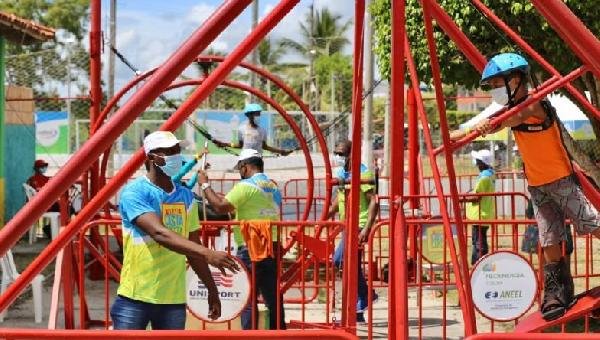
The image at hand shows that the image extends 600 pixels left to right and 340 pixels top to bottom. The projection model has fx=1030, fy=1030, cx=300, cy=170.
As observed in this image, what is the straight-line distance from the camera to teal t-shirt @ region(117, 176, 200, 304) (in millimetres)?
5297

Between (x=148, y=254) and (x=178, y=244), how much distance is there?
279 millimetres

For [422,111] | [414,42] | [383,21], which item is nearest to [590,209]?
[422,111]

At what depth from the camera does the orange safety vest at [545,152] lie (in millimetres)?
5316

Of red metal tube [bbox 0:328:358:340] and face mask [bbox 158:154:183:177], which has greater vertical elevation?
face mask [bbox 158:154:183:177]

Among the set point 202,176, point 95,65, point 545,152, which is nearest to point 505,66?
point 545,152

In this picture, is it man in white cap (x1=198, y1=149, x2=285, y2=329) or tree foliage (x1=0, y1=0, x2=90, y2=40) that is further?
tree foliage (x1=0, y1=0, x2=90, y2=40)

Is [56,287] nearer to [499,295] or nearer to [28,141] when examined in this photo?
[499,295]

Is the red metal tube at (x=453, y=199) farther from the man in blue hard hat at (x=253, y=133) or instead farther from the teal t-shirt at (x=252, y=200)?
the man in blue hard hat at (x=253, y=133)

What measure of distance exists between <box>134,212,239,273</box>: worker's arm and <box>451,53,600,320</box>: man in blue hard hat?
1369 millimetres

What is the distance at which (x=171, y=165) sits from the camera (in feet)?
17.2

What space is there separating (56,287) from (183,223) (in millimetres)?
1616

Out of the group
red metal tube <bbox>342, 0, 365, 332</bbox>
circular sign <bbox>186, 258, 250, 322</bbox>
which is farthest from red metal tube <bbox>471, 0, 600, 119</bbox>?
circular sign <bbox>186, 258, 250, 322</bbox>

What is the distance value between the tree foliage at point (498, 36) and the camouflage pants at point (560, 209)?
4.59 m

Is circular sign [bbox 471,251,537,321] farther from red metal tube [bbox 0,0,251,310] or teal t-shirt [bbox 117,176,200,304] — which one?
red metal tube [bbox 0,0,251,310]
